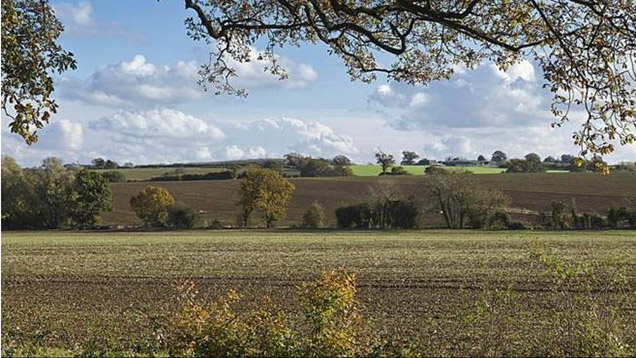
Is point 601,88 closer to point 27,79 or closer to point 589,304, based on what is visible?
point 589,304

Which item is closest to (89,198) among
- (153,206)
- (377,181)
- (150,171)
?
(153,206)

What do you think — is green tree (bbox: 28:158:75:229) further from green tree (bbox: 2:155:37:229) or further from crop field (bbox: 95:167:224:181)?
crop field (bbox: 95:167:224:181)

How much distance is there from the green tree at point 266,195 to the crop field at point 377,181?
2530 mm

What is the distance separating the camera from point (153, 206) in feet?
313

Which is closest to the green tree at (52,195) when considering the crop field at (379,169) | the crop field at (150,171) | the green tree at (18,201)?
the green tree at (18,201)

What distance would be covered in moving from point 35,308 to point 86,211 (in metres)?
76.3

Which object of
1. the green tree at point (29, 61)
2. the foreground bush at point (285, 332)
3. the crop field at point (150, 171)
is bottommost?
the foreground bush at point (285, 332)

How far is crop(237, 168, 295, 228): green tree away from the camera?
92750 mm

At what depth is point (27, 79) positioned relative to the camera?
9.98 metres

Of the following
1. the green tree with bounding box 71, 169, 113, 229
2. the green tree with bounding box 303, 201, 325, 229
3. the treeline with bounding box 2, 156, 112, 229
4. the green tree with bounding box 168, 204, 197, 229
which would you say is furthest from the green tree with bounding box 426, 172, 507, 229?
the treeline with bounding box 2, 156, 112, 229

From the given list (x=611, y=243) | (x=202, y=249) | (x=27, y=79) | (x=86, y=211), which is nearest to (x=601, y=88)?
(x=27, y=79)

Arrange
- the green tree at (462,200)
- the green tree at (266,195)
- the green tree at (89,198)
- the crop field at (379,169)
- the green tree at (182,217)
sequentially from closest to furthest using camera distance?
1. the green tree at (462,200)
2. the green tree at (89,198)
3. the green tree at (266,195)
4. the green tree at (182,217)
5. the crop field at (379,169)

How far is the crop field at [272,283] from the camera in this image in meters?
14.5

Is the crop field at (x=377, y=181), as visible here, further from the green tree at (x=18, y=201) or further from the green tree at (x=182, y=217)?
the green tree at (x=18, y=201)
